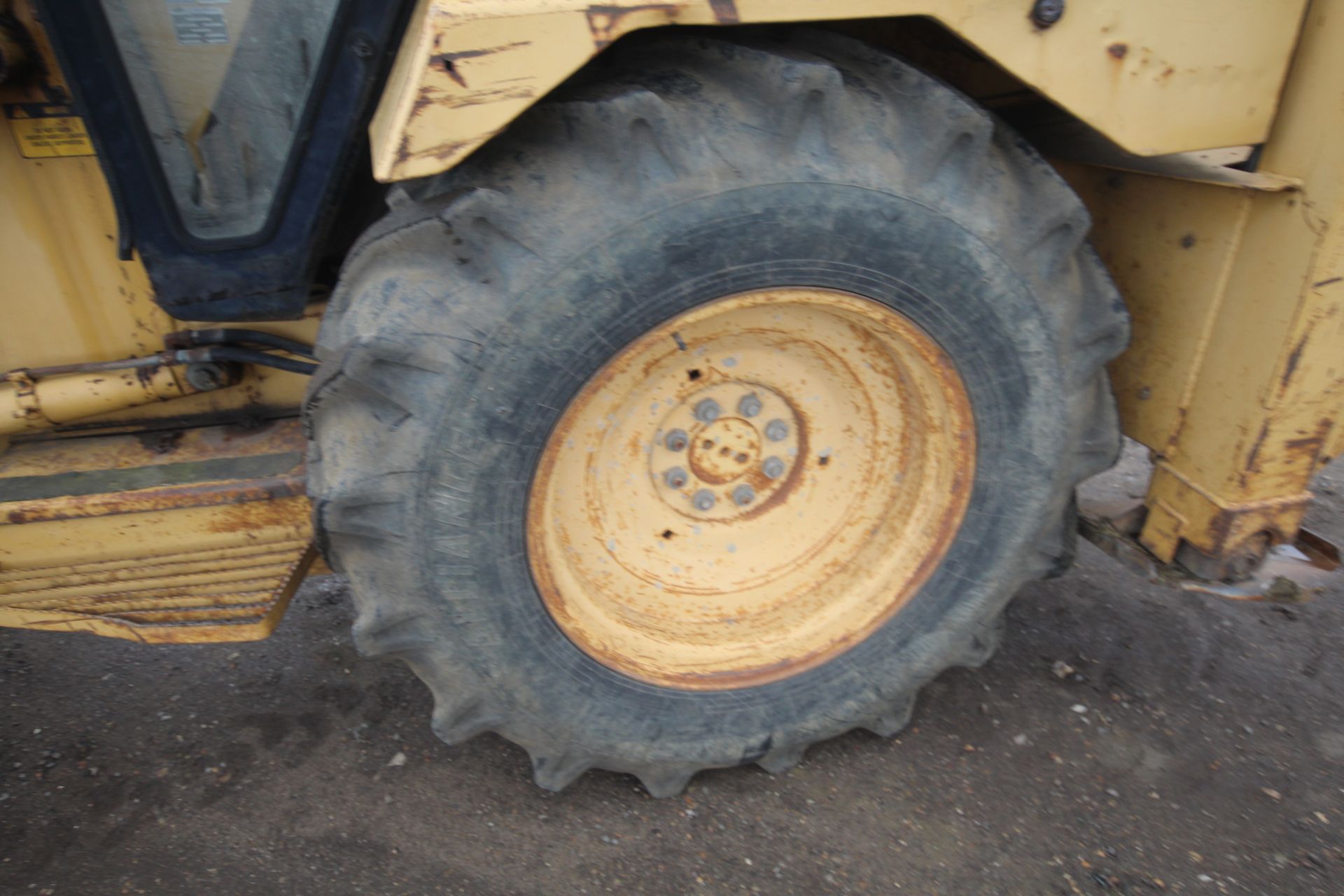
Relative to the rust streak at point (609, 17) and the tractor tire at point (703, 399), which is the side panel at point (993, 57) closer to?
the rust streak at point (609, 17)

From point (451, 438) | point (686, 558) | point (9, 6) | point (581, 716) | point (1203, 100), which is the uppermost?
point (9, 6)

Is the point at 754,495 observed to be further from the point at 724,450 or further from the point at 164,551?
the point at 164,551

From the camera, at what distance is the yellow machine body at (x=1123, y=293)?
1517 mm

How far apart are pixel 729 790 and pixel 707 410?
2.90 feet

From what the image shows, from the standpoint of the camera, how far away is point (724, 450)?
191 cm

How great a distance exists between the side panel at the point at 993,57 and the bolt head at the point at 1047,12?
0.4 inches

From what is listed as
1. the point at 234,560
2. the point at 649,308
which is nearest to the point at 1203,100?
the point at 649,308

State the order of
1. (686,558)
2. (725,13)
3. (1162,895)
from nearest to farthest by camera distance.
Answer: (725,13), (1162,895), (686,558)

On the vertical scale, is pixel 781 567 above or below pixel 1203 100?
below

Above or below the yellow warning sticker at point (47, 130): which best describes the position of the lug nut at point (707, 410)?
below

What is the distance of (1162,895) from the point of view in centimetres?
180

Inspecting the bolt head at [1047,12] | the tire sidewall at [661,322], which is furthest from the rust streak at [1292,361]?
the bolt head at [1047,12]

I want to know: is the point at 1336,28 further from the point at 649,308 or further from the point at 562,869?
the point at 562,869

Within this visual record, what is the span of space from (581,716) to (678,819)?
1.29ft
